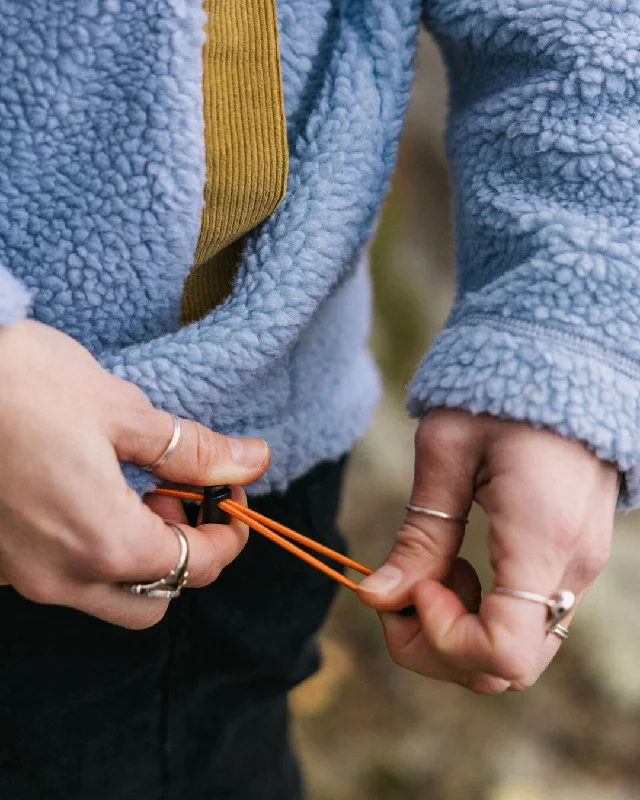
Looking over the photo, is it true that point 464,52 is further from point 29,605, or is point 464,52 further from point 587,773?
point 587,773

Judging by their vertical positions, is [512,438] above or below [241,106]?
below

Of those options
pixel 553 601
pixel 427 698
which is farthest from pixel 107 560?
pixel 427 698

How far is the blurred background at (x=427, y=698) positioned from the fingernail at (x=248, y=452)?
951 mm

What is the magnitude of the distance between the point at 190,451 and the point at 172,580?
87 mm

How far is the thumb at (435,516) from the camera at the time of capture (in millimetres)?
506

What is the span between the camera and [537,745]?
57.9 inches

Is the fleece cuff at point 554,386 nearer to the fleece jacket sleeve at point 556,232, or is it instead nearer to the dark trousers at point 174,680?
the fleece jacket sleeve at point 556,232

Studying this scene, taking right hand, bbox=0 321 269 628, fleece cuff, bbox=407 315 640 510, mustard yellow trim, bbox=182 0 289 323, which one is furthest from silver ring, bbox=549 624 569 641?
mustard yellow trim, bbox=182 0 289 323

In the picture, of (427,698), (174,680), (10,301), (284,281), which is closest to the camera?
(10,301)

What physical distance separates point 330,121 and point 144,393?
0.24 metres

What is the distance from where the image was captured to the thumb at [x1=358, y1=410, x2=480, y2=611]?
1.66 ft

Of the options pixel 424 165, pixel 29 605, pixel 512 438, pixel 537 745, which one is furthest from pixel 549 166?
pixel 424 165

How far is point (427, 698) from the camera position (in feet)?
5.12

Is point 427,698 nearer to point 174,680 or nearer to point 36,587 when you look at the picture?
point 174,680
